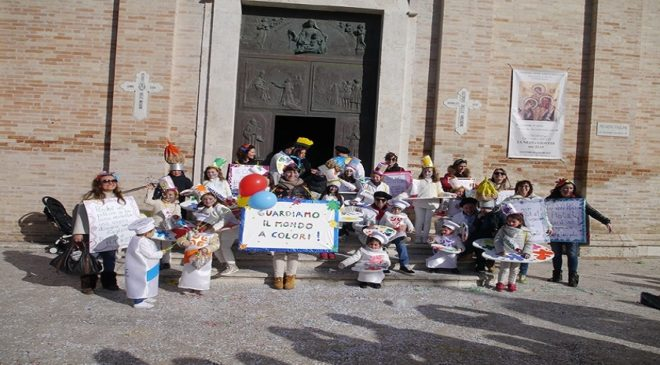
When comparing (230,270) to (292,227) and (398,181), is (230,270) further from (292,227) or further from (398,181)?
(398,181)

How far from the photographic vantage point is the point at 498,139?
11.3 m

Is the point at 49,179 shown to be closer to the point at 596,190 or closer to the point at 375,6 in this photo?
the point at 375,6

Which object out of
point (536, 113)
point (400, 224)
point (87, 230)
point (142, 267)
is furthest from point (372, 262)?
point (536, 113)

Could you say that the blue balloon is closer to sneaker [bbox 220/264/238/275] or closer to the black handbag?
sneaker [bbox 220/264/238/275]

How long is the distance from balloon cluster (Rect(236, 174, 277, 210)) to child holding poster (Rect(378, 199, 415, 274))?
67.3 inches

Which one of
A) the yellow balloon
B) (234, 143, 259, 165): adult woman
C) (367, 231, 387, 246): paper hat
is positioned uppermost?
(234, 143, 259, 165): adult woman

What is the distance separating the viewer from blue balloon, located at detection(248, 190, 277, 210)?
718cm

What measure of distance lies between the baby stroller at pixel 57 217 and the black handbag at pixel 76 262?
1849 millimetres

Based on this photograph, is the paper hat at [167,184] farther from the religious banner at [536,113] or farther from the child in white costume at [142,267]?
the religious banner at [536,113]

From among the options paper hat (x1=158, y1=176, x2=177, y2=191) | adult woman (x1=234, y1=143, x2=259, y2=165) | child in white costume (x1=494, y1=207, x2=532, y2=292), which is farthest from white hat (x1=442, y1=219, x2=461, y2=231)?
paper hat (x1=158, y1=176, x2=177, y2=191)

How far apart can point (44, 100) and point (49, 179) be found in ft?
4.81

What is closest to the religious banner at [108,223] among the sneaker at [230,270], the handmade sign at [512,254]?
the sneaker at [230,270]

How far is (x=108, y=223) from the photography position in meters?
7.05

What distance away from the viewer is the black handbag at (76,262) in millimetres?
6826
